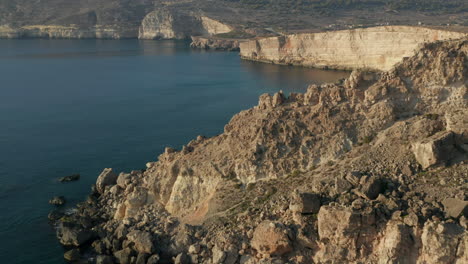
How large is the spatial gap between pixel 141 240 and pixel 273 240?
9982mm

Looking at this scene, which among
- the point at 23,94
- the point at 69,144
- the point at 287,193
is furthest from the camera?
the point at 23,94

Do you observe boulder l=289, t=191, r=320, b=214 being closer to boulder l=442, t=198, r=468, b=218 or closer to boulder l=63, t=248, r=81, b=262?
boulder l=442, t=198, r=468, b=218

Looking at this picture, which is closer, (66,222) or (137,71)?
(66,222)

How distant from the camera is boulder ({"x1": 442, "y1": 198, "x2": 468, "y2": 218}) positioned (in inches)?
990

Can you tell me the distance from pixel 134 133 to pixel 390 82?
39554 millimetres

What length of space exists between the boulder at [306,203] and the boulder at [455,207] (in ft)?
23.1

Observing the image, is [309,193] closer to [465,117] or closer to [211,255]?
[211,255]

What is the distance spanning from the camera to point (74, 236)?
35.4 meters

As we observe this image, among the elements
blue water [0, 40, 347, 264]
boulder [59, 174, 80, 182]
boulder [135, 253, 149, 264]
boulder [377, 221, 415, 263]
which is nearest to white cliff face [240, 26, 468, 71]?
blue water [0, 40, 347, 264]

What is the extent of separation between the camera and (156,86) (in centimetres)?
10138

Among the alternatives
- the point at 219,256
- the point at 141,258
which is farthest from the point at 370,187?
the point at 141,258

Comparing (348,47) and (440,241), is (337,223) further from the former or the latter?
(348,47)

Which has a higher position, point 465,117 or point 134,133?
point 465,117

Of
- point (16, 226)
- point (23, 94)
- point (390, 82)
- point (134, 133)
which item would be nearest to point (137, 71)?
point (23, 94)
